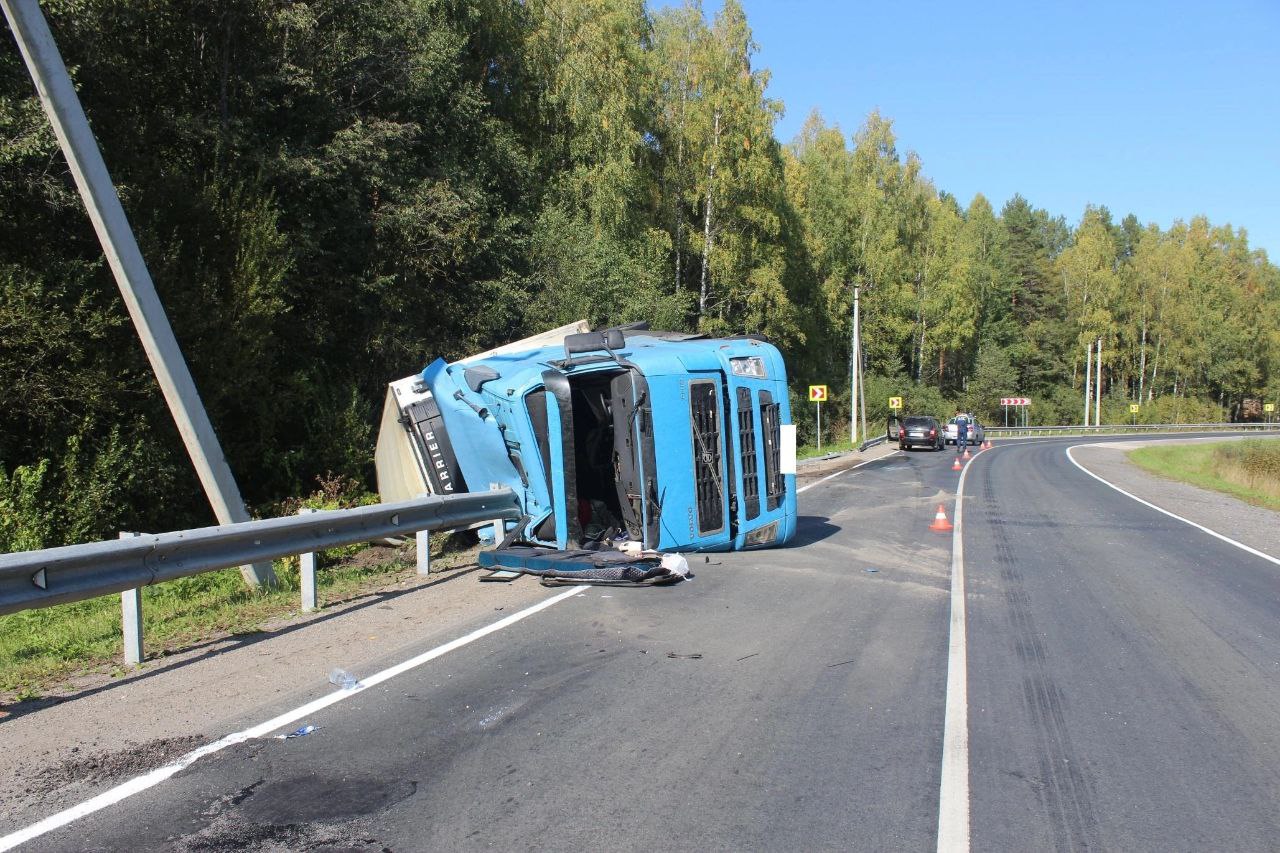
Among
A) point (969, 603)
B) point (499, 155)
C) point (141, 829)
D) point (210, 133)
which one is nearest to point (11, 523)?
point (210, 133)

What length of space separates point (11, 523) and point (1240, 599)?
13.9m

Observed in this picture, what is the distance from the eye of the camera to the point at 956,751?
4914 millimetres

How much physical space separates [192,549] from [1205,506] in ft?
73.6

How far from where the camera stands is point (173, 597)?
10.0 meters

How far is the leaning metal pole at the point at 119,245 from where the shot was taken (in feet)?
26.8

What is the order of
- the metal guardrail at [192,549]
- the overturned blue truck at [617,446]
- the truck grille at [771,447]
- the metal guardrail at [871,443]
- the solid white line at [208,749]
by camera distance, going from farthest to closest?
the metal guardrail at [871,443] < the truck grille at [771,447] < the overturned blue truck at [617,446] < the metal guardrail at [192,549] < the solid white line at [208,749]

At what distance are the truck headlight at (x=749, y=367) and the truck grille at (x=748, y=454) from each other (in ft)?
0.74

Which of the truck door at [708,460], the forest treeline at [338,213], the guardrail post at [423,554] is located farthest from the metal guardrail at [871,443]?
the guardrail post at [423,554]

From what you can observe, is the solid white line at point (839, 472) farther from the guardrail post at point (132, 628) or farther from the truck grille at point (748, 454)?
the guardrail post at point (132, 628)

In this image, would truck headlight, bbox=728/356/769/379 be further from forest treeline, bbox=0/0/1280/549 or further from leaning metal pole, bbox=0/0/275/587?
forest treeline, bbox=0/0/1280/549

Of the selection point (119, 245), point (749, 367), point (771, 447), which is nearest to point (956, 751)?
point (771, 447)

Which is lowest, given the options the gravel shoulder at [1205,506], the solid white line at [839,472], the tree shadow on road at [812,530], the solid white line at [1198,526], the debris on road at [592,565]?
the gravel shoulder at [1205,506]

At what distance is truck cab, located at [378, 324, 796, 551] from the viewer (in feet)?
31.9

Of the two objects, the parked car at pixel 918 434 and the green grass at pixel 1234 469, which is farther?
the parked car at pixel 918 434
